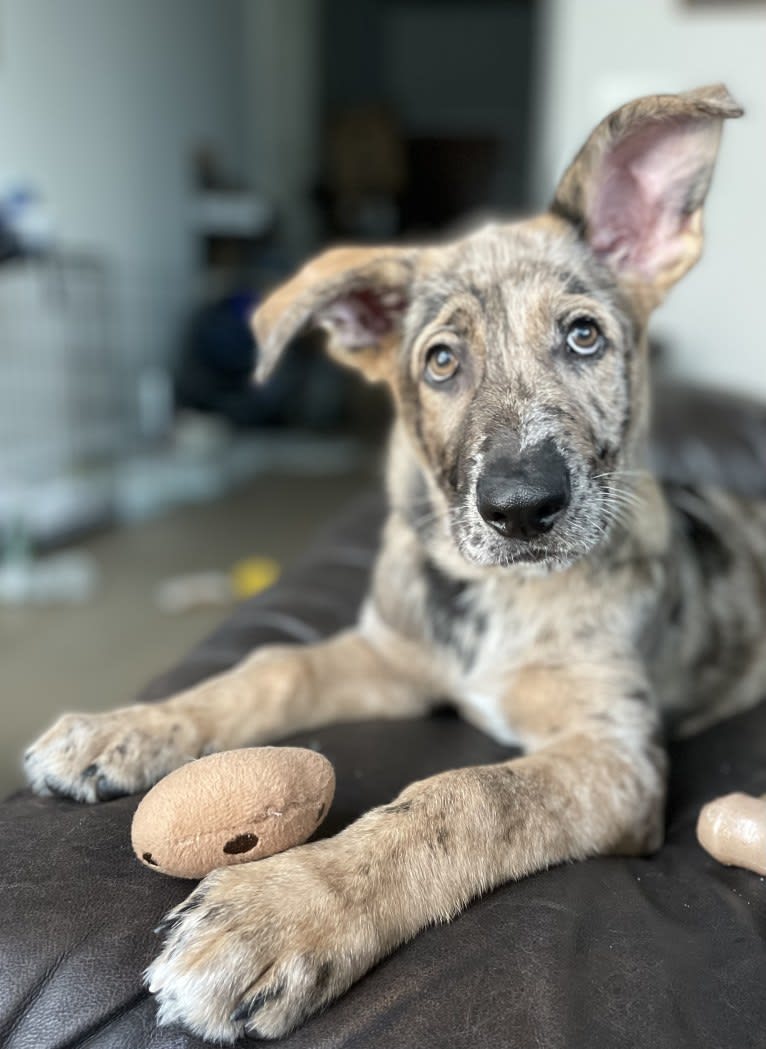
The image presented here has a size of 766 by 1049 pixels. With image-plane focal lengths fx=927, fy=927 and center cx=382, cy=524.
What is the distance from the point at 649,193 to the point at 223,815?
73.2 inches

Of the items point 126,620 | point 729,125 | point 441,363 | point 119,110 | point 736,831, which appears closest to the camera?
point 736,831

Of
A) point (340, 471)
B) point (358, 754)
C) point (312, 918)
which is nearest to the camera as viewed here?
point (312, 918)

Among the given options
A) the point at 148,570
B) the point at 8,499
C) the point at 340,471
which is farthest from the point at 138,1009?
the point at 340,471

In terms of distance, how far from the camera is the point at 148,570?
630cm

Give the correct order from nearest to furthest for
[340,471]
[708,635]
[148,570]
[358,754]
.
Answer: [358,754] → [708,635] → [148,570] → [340,471]

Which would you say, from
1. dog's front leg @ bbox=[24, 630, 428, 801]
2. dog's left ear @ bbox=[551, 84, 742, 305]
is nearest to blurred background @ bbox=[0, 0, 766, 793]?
dog's front leg @ bbox=[24, 630, 428, 801]

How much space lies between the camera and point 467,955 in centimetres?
144

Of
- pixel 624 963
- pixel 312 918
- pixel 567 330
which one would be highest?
pixel 567 330

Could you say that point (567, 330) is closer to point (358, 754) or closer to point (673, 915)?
point (358, 754)

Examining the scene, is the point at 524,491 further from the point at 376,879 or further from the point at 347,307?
the point at 347,307

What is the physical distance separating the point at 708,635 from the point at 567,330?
107 cm

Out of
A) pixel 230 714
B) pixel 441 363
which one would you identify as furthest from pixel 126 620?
pixel 441 363

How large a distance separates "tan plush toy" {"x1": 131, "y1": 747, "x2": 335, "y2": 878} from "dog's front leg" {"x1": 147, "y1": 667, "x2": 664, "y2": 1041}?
0.06 meters

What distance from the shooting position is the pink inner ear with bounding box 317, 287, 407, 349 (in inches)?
100
